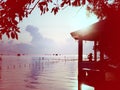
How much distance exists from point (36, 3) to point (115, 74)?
685 centimetres

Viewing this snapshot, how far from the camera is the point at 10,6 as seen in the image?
4.73 meters

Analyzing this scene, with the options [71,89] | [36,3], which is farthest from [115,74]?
[71,89]

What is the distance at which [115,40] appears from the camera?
39.5 ft

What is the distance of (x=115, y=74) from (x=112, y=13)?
310cm

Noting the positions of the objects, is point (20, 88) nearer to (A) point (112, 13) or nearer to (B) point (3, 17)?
(A) point (112, 13)

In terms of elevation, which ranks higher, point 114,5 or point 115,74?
point 114,5

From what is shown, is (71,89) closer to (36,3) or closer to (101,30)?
(101,30)

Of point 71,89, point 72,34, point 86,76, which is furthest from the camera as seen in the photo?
point 71,89

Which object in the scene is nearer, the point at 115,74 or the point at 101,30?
the point at 115,74

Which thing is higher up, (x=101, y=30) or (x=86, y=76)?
(x=101, y=30)

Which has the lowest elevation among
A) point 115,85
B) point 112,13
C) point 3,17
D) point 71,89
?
point 71,89

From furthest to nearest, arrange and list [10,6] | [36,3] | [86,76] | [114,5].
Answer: [86,76], [114,5], [36,3], [10,6]

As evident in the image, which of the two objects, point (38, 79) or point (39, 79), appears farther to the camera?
point (38, 79)

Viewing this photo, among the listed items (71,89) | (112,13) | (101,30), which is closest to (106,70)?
(101,30)
